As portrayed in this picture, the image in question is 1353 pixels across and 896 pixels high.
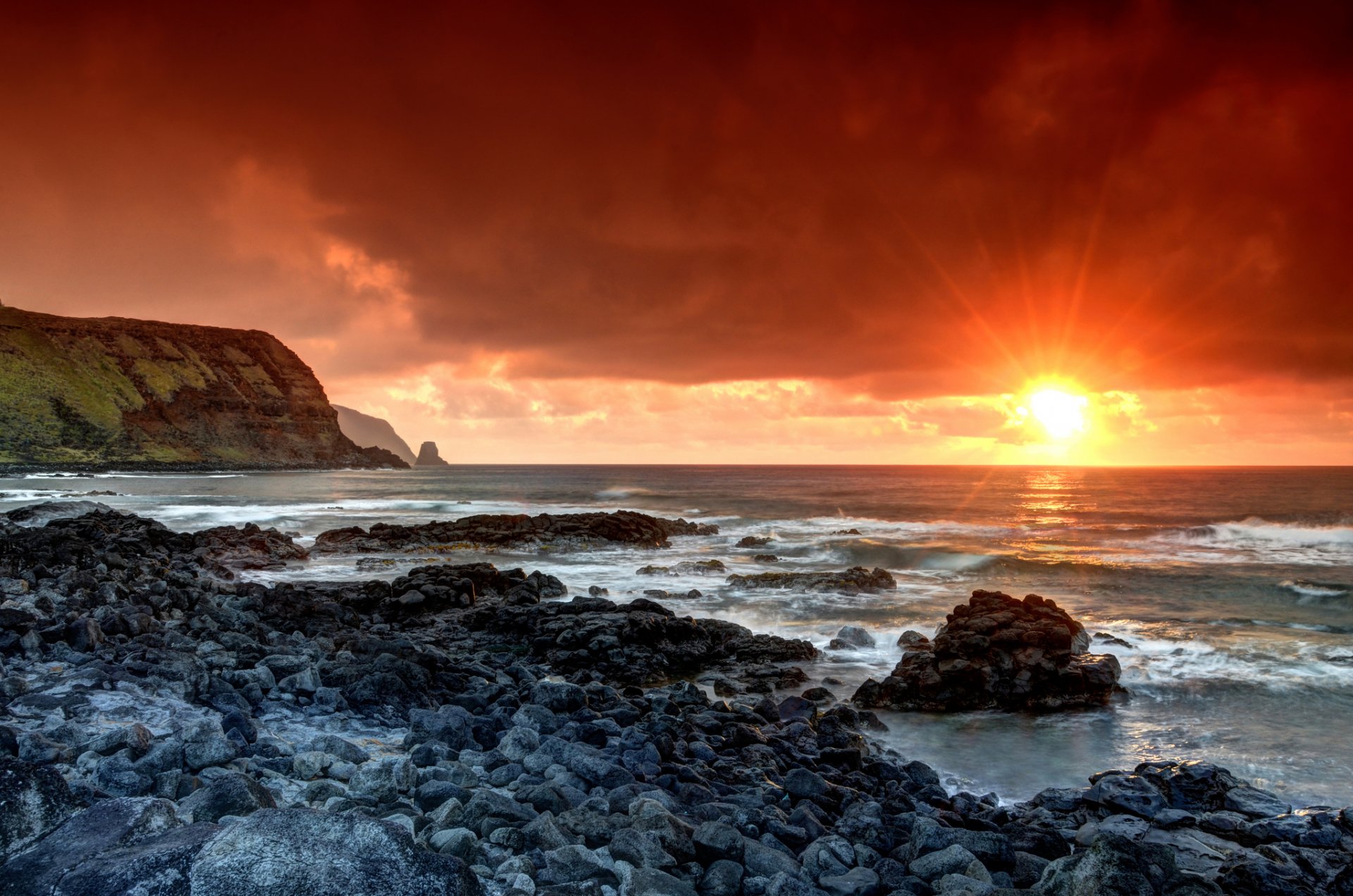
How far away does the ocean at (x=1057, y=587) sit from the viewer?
34.6 ft

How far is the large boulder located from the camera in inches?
143

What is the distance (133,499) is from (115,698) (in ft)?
192

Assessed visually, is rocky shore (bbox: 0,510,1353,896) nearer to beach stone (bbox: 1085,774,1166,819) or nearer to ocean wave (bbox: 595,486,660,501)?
beach stone (bbox: 1085,774,1166,819)

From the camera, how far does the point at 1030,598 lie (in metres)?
15.1

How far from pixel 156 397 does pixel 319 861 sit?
15365 cm

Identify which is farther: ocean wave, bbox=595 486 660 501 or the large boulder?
ocean wave, bbox=595 486 660 501

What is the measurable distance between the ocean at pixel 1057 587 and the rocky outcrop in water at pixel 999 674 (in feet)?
1.28

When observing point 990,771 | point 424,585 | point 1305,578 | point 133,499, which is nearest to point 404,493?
point 133,499

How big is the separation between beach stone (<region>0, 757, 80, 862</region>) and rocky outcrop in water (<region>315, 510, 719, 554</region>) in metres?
29.5

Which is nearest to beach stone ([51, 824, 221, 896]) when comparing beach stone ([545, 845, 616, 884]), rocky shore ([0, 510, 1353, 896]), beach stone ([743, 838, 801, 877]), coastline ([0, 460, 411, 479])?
rocky shore ([0, 510, 1353, 896])

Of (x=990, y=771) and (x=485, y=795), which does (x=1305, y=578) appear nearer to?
(x=990, y=771)

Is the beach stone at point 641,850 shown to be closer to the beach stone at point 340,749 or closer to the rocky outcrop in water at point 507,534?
the beach stone at point 340,749

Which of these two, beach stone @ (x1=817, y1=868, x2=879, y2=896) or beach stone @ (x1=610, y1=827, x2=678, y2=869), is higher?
beach stone @ (x1=610, y1=827, x2=678, y2=869)

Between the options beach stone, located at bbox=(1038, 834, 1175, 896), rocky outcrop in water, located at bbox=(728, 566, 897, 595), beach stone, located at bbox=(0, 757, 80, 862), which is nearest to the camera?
beach stone, located at bbox=(0, 757, 80, 862)
